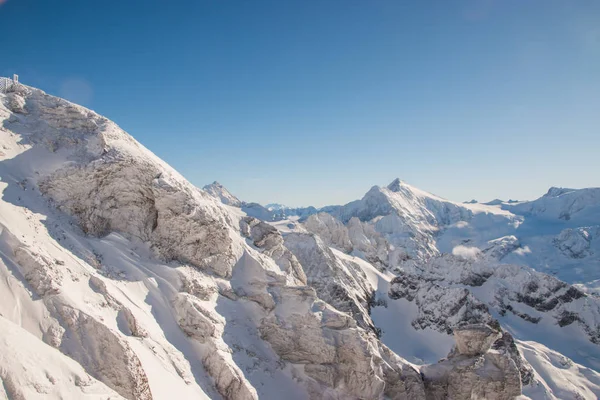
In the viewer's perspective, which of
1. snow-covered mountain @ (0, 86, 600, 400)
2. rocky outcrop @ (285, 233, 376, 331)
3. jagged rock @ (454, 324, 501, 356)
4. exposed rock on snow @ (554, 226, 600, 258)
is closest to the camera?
snow-covered mountain @ (0, 86, 600, 400)

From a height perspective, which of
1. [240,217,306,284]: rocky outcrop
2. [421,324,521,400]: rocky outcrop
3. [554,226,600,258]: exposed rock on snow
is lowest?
[421,324,521,400]: rocky outcrop

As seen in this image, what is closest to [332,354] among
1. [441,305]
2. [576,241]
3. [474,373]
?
[474,373]

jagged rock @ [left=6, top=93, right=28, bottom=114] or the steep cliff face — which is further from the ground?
jagged rock @ [left=6, top=93, right=28, bottom=114]

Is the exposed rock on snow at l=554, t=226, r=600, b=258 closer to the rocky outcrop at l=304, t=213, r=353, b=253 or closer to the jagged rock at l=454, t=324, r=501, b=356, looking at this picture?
the rocky outcrop at l=304, t=213, r=353, b=253

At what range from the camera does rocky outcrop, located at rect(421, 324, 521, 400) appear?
86.4ft

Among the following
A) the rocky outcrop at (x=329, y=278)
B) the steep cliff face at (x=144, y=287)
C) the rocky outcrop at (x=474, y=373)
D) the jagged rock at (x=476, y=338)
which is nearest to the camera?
the steep cliff face at (x=144, y=287)

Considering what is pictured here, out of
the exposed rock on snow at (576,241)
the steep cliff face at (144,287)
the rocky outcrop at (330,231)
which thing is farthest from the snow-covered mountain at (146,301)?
the exposed rock on snow at (576,241)

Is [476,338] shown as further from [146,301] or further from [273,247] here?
[146,301]

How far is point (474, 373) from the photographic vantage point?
2666cm

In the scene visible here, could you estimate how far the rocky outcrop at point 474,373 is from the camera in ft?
86.4

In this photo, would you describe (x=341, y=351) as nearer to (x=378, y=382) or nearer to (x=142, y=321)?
(x=378, y=382)

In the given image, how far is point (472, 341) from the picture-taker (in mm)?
28422

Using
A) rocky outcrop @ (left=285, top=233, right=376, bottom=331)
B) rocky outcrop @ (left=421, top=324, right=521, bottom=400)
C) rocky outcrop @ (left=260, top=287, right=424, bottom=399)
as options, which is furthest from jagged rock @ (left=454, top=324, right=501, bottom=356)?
rocky outcrop @ (left=285, top=233, right=376, bottom=331)

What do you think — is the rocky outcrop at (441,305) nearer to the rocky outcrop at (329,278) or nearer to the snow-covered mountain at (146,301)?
the rocky outcrop at (329,278)
